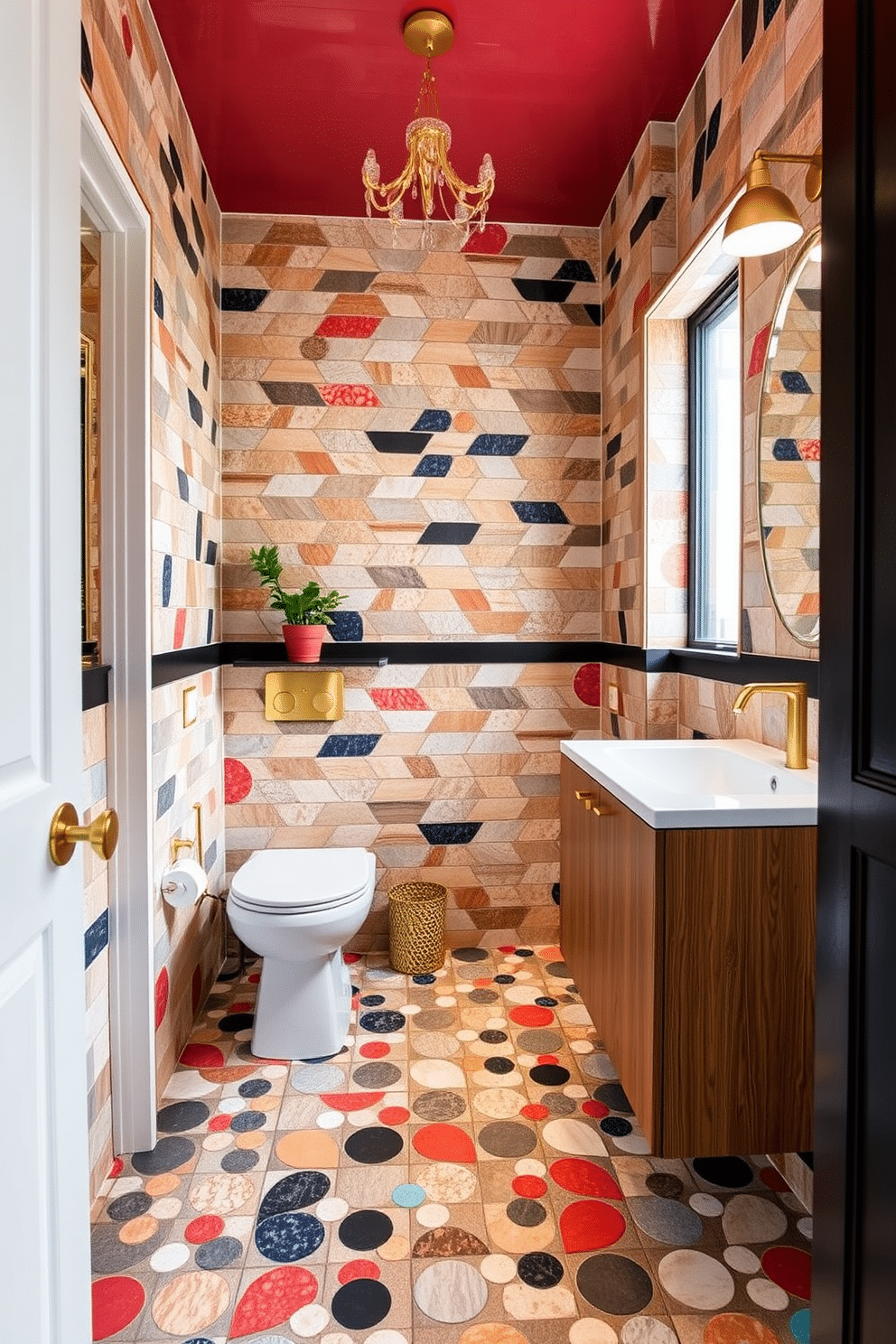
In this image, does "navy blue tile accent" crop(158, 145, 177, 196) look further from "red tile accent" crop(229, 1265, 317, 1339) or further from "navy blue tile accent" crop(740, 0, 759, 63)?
"red tile accent" crop(229, 1265, 317, 1339)

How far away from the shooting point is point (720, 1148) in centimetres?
148

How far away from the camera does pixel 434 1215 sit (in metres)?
1.67

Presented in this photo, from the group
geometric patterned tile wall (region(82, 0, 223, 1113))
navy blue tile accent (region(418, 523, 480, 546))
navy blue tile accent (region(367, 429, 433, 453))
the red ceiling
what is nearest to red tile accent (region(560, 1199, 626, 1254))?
geometric patterned tile wall (region(82, 0, 223, 1113))

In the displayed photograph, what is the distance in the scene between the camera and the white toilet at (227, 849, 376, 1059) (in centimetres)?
220

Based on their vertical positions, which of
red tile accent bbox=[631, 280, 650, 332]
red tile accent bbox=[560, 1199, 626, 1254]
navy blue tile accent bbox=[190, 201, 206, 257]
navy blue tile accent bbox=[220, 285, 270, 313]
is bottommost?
red tile accent bbox=[560, 1199, 626, 1254]

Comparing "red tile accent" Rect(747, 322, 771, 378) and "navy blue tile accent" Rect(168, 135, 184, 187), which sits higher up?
"navy blue tile accent" Rect(168, 135, 184, 187)

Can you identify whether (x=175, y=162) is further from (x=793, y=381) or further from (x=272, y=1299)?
(x=272, y=1299)

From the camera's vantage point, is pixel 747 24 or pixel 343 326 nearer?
pixel 747 24

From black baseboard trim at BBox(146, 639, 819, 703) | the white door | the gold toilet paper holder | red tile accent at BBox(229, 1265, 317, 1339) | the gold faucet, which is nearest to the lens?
the white door

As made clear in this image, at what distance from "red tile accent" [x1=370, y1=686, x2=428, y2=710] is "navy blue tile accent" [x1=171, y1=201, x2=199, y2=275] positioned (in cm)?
146

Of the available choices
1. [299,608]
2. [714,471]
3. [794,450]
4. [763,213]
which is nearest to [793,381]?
[794,450]

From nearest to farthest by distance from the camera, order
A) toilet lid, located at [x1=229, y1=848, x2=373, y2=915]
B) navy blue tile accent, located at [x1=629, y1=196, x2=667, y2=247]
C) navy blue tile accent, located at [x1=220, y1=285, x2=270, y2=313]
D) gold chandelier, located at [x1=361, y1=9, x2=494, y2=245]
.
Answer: gold chandelier, located at [x1=361, y1=9, x2=494, y2=245]
toilet lid, located at [x1=229, y1=848, x2=373, y2=915]
navy blue tile accent, located at [x1=629, y1=196, x2=667, y2=247]
navy blue tile accent, located at [x1=220, y1=285, x2=270, y2=313]

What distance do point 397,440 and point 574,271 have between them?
0.91m

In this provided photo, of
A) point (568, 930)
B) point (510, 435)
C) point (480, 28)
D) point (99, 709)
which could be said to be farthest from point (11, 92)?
point (510, 435)
